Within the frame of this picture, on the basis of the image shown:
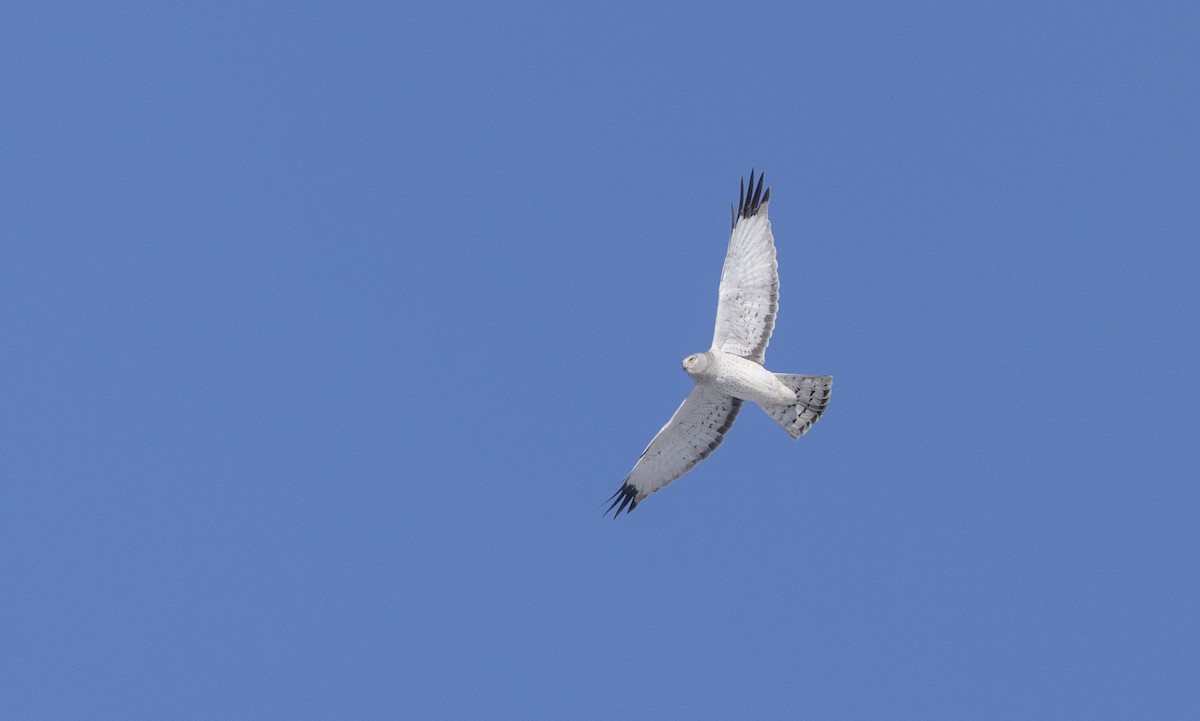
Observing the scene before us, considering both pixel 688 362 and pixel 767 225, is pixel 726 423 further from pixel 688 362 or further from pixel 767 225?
pixel 767 225

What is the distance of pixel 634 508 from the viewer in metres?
18.5

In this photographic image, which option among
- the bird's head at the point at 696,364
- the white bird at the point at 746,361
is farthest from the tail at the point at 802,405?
the bird's head at the point at 696,364

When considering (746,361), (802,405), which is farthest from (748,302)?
(802,405)

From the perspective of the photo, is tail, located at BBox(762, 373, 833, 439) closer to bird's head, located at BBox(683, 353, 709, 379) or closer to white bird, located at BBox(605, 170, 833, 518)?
white bird, located at BBox(605, 170, 833, 518)

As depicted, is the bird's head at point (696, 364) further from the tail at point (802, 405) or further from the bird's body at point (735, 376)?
the tail at point (802, 405)

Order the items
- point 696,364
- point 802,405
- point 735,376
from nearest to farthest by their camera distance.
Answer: point 696,364, point 735,376, point 802,405

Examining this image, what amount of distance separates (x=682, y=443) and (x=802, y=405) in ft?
5.54

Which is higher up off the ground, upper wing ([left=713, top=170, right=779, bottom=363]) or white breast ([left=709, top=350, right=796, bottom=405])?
upper wing ([left=713, top=170, right=779, bottom=363])

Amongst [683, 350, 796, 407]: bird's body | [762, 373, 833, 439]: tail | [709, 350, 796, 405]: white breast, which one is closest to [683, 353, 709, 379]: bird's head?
[683, 350, 796, 407]: bird's body

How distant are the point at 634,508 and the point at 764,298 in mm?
3584

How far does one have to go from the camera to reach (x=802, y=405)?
57.1ft

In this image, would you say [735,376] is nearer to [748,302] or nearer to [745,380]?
[745,380]

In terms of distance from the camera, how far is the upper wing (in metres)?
17.0

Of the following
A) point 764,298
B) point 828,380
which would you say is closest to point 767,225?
point 764,298
